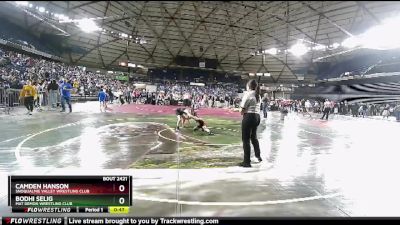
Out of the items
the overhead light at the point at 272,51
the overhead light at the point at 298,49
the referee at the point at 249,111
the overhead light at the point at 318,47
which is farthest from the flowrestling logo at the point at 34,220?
the overhead light at the point at 318,47

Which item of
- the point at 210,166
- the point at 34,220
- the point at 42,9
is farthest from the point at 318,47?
the point at 34,220

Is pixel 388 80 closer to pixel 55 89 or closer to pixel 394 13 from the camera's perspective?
pixel 394 13

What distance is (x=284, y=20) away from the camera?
3.77 m

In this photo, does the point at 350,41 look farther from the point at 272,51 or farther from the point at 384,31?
the point at 272,51

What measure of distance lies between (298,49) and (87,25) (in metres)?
2.73

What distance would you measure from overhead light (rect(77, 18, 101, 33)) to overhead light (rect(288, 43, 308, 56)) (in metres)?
2.51

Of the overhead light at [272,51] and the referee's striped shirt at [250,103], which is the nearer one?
the overhead light at [272,51]

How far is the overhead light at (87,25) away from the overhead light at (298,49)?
251cm

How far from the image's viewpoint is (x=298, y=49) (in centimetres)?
443

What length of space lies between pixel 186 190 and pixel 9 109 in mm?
6668

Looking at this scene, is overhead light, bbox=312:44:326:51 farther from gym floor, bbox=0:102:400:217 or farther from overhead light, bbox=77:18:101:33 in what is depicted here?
overhead light, bbox=77:18:101:33
